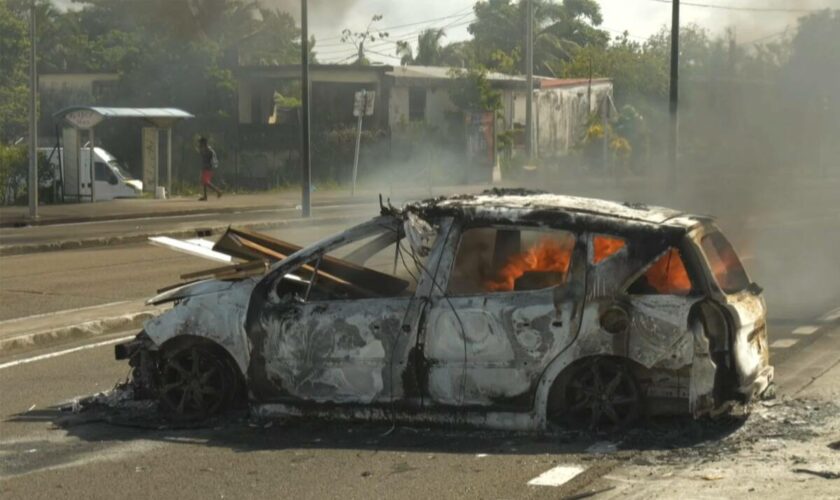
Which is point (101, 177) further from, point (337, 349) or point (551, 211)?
point (551, 211)

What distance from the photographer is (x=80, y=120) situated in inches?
1377

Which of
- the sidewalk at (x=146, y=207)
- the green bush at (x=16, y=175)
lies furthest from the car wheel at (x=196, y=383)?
the green bush at (x=16, y=175)

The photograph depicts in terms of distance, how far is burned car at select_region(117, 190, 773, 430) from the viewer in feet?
26.6

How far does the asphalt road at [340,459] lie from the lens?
7.02m

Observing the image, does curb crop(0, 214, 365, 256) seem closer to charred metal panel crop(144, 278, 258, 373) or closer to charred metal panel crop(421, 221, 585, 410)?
charred metal panel crop(144, 278, 258, 373)

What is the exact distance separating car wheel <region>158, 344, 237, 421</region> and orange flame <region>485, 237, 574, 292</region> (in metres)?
1.76

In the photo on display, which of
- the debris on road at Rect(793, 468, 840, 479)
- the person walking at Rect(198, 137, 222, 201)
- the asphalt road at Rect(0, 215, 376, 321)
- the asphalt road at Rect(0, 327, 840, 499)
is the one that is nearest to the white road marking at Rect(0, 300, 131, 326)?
the asphalt road at Rect(0, 215, 376, 321)

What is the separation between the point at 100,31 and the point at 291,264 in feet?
239

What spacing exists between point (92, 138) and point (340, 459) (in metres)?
27.9

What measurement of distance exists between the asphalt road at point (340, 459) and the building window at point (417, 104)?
44.3 metres

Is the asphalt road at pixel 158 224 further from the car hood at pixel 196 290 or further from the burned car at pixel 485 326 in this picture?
the burned car at pixel 485 326

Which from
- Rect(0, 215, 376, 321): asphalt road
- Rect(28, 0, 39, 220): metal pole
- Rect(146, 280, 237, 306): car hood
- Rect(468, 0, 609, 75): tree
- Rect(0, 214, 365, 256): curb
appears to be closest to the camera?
Rect(146, 280, 237, 306): car hood

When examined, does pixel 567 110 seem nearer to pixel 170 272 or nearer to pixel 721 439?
pixel 170 272

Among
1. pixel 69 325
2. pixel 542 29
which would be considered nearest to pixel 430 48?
pixel 542 29
